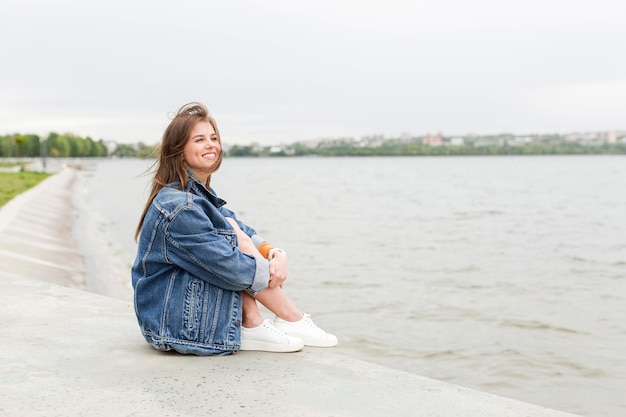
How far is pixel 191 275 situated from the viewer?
3682mm

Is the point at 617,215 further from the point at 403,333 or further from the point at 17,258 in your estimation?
the point at 17,258

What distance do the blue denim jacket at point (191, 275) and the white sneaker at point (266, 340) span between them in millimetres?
107

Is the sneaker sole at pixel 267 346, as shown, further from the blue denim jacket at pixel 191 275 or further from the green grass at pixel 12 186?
the green grass at pixel 12 186

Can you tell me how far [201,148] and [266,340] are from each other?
115cm

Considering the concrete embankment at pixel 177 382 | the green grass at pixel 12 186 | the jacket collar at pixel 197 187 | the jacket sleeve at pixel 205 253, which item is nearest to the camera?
the concrete embankment at pixel 177 382

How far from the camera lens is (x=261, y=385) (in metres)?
3.32

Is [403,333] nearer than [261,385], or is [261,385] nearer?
[261,385]

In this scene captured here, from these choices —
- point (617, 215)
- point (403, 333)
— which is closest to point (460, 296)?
point (403, 333)

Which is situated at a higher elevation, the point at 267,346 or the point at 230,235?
the point at 230,235

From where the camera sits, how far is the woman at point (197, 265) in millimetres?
3582

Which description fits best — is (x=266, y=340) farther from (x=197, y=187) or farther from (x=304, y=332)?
(x=197, y=187)

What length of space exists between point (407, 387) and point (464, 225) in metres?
18.8

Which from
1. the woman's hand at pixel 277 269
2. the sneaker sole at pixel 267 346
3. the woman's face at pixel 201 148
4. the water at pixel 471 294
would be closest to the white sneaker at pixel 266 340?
the sneaker sole at pixel 267 346

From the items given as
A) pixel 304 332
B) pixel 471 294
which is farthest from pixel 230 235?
pixel 471 294
